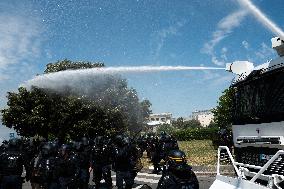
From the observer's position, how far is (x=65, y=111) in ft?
123

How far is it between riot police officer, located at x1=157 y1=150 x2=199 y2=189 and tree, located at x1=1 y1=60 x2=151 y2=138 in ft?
106

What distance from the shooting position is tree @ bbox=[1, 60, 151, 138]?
3741cm

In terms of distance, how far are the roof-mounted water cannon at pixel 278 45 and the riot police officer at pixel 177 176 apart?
387 cm

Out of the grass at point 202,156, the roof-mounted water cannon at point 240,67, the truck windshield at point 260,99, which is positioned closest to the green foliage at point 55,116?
the grass at point 202,156

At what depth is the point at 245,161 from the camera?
791cm

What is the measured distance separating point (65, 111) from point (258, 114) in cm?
3129

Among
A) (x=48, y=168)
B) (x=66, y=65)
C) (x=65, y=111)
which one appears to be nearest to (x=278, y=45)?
(x=48, y=168)

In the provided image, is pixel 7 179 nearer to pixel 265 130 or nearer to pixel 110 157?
pixel 110 157

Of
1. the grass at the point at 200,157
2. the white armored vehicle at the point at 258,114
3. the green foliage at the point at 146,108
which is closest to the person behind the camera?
the white armored vehicle at the point at 258,114

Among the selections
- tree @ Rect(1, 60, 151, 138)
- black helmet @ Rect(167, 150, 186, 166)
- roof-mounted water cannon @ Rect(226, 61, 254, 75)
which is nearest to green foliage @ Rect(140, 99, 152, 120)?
tree @ Rect(1, 60, 151, 138)

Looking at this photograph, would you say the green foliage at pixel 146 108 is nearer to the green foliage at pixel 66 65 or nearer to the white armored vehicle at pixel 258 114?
the green foliage at pixel 66 65

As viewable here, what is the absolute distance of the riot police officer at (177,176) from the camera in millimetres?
4844

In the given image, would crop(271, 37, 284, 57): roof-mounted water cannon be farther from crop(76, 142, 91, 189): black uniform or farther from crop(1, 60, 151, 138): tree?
crop(1, 60, 151, 138): tree

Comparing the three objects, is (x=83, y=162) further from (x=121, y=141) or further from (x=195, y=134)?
(x=195, y=134)
